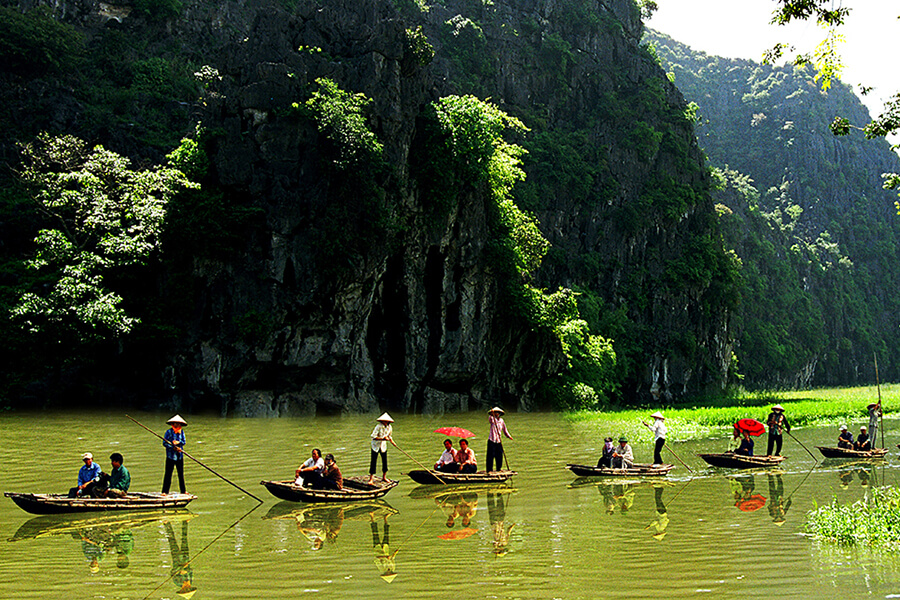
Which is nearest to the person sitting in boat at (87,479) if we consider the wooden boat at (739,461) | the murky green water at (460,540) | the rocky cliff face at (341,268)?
the murky green water at (460,540)

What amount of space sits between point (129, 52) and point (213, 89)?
35.1 feet

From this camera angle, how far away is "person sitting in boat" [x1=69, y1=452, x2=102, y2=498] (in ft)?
40.6

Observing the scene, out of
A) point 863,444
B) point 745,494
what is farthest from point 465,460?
point 863,444

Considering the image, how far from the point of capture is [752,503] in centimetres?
1331

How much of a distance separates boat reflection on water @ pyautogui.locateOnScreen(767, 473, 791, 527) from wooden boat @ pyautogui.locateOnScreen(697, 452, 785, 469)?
1.24 feet

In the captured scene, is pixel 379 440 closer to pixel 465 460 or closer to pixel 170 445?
pixel 465 460

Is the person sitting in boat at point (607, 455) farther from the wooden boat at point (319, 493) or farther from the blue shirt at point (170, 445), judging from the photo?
the blue shirt at point (170, 445)

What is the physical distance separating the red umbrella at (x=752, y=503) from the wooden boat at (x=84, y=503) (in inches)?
395

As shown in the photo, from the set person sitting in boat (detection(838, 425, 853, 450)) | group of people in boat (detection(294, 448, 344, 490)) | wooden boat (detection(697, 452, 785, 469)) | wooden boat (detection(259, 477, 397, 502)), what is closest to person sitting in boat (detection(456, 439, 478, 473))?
wooden boat (detection(259, 477, 397, 502))

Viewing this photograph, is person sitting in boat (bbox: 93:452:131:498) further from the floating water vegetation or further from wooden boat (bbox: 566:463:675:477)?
the floating water vegetation

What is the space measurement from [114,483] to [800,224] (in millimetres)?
114939

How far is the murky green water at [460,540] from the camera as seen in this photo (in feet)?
→ 26.6

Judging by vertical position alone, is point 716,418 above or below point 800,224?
below

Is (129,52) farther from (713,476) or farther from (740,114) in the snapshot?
(740,114)
